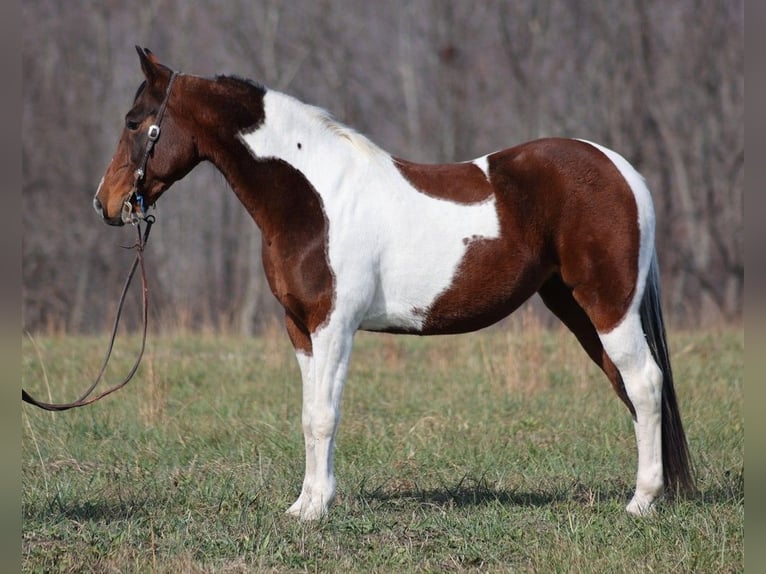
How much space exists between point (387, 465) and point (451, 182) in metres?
1.97

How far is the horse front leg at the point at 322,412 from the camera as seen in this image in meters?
4.73

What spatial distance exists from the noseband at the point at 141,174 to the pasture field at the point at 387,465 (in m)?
1.56

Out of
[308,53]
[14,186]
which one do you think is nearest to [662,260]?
[308,53]

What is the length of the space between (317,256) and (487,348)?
4850 millimetres

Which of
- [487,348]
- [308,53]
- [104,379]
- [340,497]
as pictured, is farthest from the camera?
[308,53]

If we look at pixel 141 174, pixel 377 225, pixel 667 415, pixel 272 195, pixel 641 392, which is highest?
pixel 141 174

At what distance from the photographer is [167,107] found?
4844 millimetres

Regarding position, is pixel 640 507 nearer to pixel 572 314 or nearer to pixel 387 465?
pixel 572 314

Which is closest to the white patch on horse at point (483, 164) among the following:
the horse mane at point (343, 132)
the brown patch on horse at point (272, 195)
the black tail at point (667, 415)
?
the horse mane at point (343, 132)

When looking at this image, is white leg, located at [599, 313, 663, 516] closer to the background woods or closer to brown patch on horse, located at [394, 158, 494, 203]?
brown patch on horse, located at [394, 158, 494, 203]

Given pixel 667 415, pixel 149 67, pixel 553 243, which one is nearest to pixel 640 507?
pixel 667 415

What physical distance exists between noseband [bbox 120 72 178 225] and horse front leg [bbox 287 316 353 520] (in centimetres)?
113

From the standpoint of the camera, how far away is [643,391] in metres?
4.90

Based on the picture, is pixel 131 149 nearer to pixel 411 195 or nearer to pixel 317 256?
pixel 317 256
